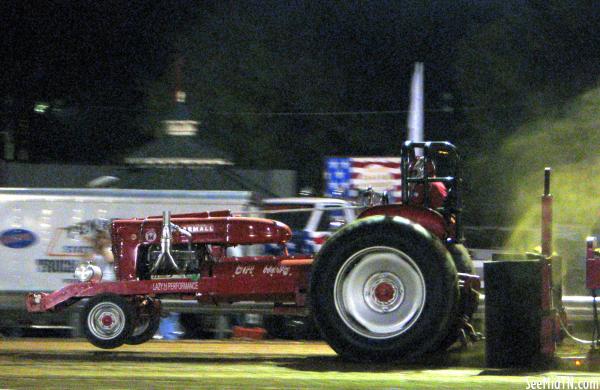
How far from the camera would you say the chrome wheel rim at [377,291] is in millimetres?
7949

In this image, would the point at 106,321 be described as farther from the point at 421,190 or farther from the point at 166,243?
the point at 421,190

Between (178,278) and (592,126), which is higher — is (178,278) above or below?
below

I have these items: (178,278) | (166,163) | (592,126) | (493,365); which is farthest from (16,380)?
(592,126)

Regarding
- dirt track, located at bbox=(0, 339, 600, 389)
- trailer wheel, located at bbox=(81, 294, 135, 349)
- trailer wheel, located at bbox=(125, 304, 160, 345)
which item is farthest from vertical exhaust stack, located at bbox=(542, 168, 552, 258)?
trailer wheel, located at bbox=(125, 304, 160, 345)

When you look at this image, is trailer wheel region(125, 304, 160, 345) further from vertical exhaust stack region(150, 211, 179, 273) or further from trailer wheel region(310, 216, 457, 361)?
trailer wheel region(310, 216, 457, 361)

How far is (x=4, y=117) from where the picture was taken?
1323 inches

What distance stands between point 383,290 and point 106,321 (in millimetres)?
2784

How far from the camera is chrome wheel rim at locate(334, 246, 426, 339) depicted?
7949 mm

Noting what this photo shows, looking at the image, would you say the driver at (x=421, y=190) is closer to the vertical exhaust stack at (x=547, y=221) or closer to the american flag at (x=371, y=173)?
the vertical exhaust stack at (x=547, y=221)

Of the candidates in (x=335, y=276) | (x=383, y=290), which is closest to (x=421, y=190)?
(x=383, y=290)

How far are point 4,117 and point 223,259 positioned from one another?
2621 cm

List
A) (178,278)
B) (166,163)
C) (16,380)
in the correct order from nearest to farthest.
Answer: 1. (16,380)
2. (178,278)
3. (166,163)

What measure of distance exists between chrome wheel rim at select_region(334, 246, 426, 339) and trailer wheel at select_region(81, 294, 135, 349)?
2288mm

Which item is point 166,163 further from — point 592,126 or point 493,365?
point 493,365
